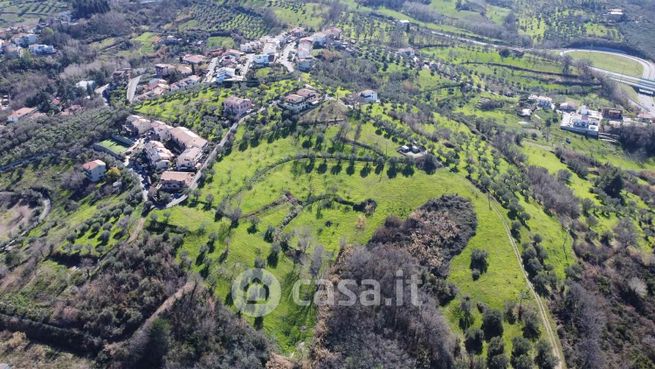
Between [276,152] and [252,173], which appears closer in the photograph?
[252,173]

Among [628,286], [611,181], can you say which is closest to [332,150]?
[628,286]

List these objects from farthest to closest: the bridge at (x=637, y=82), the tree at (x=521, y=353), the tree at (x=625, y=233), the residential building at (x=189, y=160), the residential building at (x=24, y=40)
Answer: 1. the bridge at (x=637, y=82)
2. the residential building at (x=24, y=40)
3. the residential building at (x=189, y=160)
4. the tree at (x=625, y=233)
5. the tree at (x=521, y=353)

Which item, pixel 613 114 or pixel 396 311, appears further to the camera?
pixel 613 114

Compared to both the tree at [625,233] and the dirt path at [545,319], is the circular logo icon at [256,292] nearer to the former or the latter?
the dirt path at [545,319]

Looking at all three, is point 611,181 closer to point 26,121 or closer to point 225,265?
point 225,265

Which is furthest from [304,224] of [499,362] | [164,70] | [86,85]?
[86,85]

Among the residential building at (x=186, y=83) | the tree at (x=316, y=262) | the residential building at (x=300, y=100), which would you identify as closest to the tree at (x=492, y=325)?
the tree at (x=316, y=262)

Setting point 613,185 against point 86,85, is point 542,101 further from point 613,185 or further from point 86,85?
point 86,85
